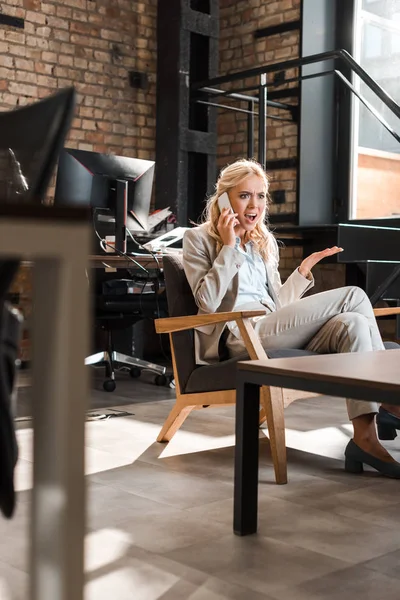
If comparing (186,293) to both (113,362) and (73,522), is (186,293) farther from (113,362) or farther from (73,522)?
(73,522)

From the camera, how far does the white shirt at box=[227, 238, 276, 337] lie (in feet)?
10.8

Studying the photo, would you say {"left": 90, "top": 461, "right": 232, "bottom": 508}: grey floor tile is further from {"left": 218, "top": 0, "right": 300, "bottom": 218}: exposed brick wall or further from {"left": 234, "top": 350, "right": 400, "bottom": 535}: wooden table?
{"left": 218, "top": 0, "right": 300, "bottom": 218}: exposed brick wall

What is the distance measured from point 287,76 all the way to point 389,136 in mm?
960

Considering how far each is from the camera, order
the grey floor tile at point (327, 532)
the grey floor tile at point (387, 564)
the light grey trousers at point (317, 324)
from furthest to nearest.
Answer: the light grey trousers at point (317, 324) < the grey floor tile at point (327, 532) < the grey floor tile at point (387, 564)

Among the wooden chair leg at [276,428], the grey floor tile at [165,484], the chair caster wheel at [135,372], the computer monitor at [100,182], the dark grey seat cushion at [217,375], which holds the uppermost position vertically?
the computer monitor at [100,182]

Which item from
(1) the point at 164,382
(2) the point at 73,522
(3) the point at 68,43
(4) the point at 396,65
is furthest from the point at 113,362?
(2) the point at 73,522

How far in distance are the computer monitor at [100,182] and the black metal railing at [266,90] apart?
112cm

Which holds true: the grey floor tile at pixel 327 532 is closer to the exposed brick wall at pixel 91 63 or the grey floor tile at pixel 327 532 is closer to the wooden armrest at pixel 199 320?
the wooden armrest at pixel 199 320

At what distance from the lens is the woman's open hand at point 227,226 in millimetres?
3129

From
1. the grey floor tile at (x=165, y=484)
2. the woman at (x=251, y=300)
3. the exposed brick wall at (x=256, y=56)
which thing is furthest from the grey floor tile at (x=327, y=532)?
the exposed brick wall at (x=256, y=56)

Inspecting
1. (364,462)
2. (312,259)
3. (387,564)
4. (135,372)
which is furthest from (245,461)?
(135,372)

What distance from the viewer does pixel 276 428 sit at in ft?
9.08

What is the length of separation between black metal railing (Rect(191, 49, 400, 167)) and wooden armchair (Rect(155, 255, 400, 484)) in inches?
91.3

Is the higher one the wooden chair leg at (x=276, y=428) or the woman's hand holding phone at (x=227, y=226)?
the woman's hand holding phone at (x=227, y=226)
